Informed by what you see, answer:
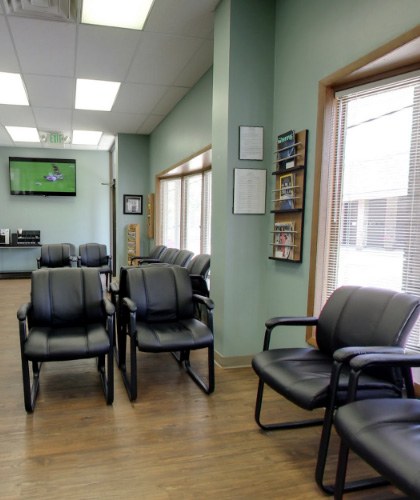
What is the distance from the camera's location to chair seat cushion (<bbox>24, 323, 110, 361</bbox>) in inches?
92.4

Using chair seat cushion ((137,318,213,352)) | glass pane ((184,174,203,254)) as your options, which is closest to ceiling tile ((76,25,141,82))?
glass pane ((184,174,203,254))

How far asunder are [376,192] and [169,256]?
3250mm

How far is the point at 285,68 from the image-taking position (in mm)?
2920

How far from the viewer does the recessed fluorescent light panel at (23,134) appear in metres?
6.74

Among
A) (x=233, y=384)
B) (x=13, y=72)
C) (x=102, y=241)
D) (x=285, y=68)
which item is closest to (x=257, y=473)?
(x=233, y=384)

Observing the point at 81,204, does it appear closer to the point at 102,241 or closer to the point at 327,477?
the point at 102,241

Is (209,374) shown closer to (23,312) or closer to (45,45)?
(23,312)

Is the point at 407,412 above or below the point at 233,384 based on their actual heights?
above

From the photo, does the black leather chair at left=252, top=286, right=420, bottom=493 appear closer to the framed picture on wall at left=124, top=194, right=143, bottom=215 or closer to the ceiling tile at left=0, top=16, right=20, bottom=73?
the ceiling tile at left=0, top=16, right=20, bottom=73

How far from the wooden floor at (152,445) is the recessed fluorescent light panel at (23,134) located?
5.17 metres

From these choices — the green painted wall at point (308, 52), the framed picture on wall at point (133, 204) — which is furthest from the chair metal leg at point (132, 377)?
the framed picture on wall at point (133, 204)

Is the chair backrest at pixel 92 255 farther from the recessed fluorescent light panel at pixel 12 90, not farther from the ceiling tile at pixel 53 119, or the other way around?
the recessed fluorescent light panel at pixel 12 90

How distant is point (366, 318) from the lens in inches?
78.6

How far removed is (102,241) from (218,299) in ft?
20.5
